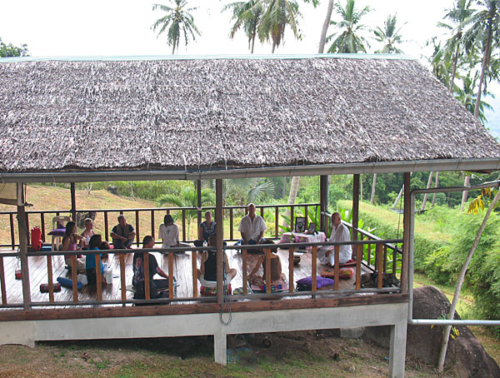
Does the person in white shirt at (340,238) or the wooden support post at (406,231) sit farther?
the person in white shirt at (340,238)

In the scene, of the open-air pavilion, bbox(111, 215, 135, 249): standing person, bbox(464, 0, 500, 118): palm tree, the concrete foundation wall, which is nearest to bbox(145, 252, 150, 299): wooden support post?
the open-air pavilion

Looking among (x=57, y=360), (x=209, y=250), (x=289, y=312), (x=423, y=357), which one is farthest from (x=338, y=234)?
(x=57, y=360)

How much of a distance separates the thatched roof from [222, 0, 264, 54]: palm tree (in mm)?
18383

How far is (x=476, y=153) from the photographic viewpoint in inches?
231

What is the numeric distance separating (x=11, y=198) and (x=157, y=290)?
2.52m

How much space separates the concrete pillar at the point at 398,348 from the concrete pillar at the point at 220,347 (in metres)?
2.55

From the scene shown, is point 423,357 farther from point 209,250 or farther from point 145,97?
point 145,97

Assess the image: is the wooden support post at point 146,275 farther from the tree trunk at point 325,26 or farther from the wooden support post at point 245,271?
the tree trunk at point 325,26

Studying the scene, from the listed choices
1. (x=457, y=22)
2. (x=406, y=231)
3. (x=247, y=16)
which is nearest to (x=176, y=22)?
(x=247, y=16)

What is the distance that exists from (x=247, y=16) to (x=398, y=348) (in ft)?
71.8

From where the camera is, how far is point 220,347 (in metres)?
6.32

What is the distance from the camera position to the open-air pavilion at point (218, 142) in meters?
5.43

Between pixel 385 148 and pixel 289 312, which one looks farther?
pixel 289 312

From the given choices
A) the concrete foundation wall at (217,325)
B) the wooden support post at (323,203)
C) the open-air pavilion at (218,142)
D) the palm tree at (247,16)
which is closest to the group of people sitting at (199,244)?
the open-air pavilion at (218,142)
